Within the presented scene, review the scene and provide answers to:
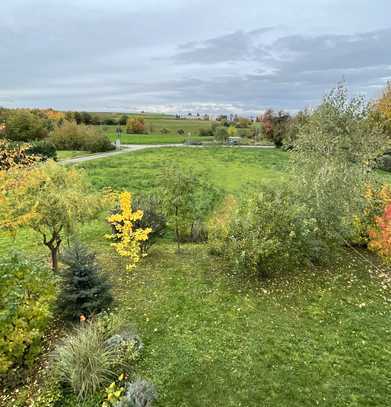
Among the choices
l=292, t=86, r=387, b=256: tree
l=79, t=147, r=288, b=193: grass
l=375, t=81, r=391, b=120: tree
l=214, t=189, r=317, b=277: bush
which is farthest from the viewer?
l=375, t=81, r=391, b=120: tree

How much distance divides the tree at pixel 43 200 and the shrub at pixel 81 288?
1.10m

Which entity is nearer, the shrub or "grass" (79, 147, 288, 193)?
the shrub

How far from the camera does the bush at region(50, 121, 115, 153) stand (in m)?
35.3

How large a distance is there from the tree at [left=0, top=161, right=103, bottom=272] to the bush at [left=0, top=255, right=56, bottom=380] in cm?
131

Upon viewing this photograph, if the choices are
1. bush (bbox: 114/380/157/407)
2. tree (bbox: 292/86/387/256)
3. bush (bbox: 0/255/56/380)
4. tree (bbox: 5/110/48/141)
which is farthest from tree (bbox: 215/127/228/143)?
bush (bbox: 114/380/157/407)

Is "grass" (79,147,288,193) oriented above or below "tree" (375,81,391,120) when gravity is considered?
below

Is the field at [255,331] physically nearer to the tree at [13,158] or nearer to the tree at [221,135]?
the tree at [13,158]

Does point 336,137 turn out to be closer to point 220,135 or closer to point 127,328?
point 127,328

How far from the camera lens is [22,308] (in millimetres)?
5719

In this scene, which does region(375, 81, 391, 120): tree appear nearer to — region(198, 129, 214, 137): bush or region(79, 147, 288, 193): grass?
region(79, 147, 288, 193): grass

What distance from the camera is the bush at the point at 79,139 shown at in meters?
35.3

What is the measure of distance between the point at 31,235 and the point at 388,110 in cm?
3425

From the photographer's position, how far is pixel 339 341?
670cm

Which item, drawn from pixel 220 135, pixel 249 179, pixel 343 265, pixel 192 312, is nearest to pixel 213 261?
pixel 192 312
